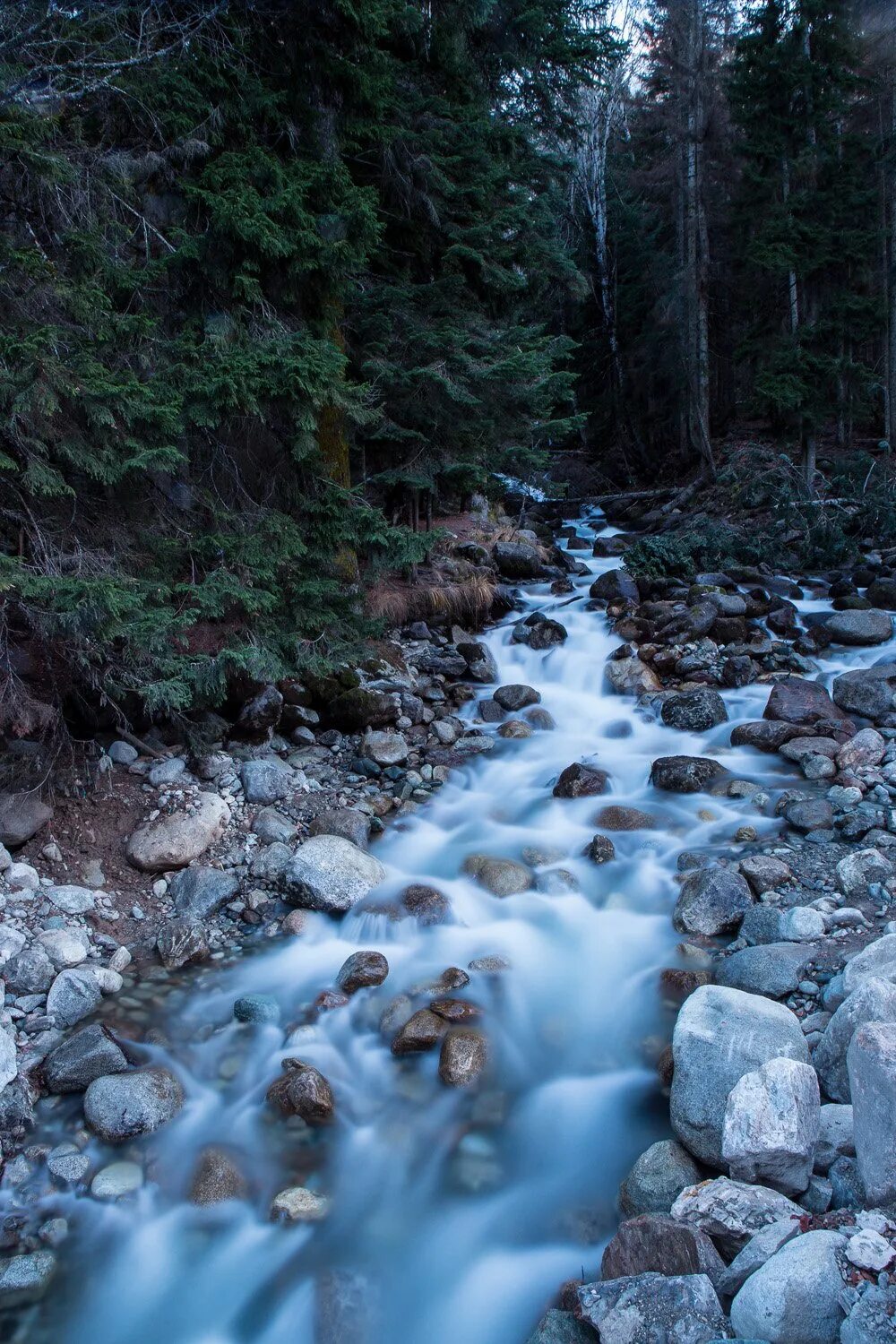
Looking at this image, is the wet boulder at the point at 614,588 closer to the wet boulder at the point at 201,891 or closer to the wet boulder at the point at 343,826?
the wet boulder at the point at 343,826

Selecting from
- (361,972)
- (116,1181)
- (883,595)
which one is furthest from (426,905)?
(883,595)

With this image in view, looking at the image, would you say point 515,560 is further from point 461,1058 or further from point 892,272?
point 892,272

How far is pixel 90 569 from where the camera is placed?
5082mm

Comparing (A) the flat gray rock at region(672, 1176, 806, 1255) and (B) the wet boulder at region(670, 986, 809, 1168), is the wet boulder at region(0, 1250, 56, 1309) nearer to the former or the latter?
(A) the flat gray rock at region(672, 1176, 806, 1255)

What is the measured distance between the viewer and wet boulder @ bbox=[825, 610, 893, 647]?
9648 millimetres

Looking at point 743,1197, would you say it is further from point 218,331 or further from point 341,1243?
point 218,331

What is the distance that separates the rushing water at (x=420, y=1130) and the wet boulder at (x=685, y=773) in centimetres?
42

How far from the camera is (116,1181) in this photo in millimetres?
3631

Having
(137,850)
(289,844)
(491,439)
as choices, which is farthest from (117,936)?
(491,439)

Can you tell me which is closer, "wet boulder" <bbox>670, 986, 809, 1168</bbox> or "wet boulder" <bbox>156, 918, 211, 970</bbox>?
"wet boulder" <bbox>670, 986, 809, 1168</bbox>

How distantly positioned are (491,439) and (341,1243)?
7.29 meters

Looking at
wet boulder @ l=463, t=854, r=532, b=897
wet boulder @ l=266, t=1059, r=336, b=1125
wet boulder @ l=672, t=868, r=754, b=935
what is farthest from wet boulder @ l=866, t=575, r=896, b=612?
wet boulder @ l=266, t=1059, r=336, b=1125

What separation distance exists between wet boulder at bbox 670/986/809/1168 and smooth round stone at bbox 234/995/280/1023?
2236 millimetres

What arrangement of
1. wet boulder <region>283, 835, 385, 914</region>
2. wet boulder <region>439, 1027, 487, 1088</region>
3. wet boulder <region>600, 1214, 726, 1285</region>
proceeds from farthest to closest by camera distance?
wet boulder <region>283, 835, 385, 914</region>, wet boulder <region>439, 1027, 487, 1088</region>, wet boulder <region>600, 1214, 726, 1285</region>
